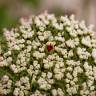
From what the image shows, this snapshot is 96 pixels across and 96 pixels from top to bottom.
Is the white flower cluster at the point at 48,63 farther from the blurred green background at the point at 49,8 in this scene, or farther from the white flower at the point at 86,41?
the blurred green background at the point at 49,8

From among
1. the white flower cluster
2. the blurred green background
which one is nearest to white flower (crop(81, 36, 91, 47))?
the white flower cluster

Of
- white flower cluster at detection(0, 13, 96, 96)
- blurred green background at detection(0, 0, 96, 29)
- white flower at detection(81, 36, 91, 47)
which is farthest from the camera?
blurred green background at detection(0, 0, 96, 29)

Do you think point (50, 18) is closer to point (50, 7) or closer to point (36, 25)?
point (36, 25)

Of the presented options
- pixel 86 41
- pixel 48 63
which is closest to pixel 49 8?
pixel 86 41

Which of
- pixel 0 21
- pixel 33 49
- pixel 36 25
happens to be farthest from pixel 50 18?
pixel 0 21

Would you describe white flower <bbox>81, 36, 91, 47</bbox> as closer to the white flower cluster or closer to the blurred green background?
the white flower cluster

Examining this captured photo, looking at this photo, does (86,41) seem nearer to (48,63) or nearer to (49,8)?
(48,63)

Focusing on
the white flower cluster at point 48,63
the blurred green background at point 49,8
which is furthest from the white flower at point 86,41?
the blurred green background at point 49,8

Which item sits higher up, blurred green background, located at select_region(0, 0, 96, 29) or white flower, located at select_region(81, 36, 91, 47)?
blurred green background, located at select_region(0, 0, 96, 29)
